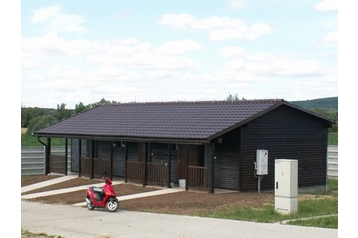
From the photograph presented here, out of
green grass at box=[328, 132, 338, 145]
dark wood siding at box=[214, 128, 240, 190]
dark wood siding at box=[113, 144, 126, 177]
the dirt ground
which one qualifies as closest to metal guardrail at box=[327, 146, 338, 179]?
the dirt ground

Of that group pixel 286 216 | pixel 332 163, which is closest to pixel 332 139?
pixel 332 163

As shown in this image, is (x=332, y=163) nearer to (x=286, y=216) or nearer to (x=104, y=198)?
(x=286, y=216)

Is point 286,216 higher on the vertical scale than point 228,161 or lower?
lower

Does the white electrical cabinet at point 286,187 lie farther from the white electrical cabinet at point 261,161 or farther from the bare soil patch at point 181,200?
the white electrical cabinet at point 261,161

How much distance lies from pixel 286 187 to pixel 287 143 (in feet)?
25.3

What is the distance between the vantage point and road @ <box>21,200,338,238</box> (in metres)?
12.9

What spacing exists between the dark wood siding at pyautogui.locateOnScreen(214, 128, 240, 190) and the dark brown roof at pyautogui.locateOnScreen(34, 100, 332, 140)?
737mm

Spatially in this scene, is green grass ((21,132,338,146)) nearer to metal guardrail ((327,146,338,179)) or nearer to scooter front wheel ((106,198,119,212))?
metal guardrail ((327,146,338,179))

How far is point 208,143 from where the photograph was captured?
21.1 metres

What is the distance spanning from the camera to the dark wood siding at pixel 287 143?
22.7 meters

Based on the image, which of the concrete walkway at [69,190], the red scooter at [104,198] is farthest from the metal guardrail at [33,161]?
the red scooter at [104,198]

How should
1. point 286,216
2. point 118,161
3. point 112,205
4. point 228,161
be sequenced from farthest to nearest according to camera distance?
point 118,161 < point 228,161 < point 112,205 < point 286,216

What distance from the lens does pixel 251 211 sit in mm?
16766
